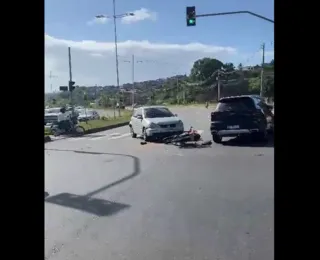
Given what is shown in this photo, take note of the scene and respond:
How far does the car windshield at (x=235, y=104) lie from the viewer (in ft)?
53.1

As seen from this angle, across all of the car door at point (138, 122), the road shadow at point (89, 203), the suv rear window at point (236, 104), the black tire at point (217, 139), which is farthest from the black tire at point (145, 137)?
the road shadow at point (89, 203)

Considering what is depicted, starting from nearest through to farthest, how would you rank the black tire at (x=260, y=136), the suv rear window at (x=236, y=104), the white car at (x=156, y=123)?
the suv rear window at (x=236, y=104) < the black tire at (x=260, y=136) < the white car at (x=156, y=123)

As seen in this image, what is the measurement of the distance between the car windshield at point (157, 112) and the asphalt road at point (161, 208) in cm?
720

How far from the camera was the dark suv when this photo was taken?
1605 cm

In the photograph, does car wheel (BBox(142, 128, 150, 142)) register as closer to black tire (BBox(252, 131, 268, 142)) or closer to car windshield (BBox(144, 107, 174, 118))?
car windshield (BBox(144, 107, 174, 118))

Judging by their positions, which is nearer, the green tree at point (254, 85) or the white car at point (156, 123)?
the green tree at point (254, 85)

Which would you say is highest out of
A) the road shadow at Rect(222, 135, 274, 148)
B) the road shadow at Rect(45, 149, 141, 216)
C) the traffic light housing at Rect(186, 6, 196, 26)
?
the traffic light housing at Rect(186, 6, 196, 26)

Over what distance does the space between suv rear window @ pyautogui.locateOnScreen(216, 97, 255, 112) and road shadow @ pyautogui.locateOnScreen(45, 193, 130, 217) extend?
9.53 m

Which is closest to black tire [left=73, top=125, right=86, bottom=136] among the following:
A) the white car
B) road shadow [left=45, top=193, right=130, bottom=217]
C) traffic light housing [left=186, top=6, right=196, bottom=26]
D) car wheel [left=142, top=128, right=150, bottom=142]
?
the white car

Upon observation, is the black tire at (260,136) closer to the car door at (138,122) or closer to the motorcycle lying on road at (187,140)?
the motorcycle lying on road at (187,140)
